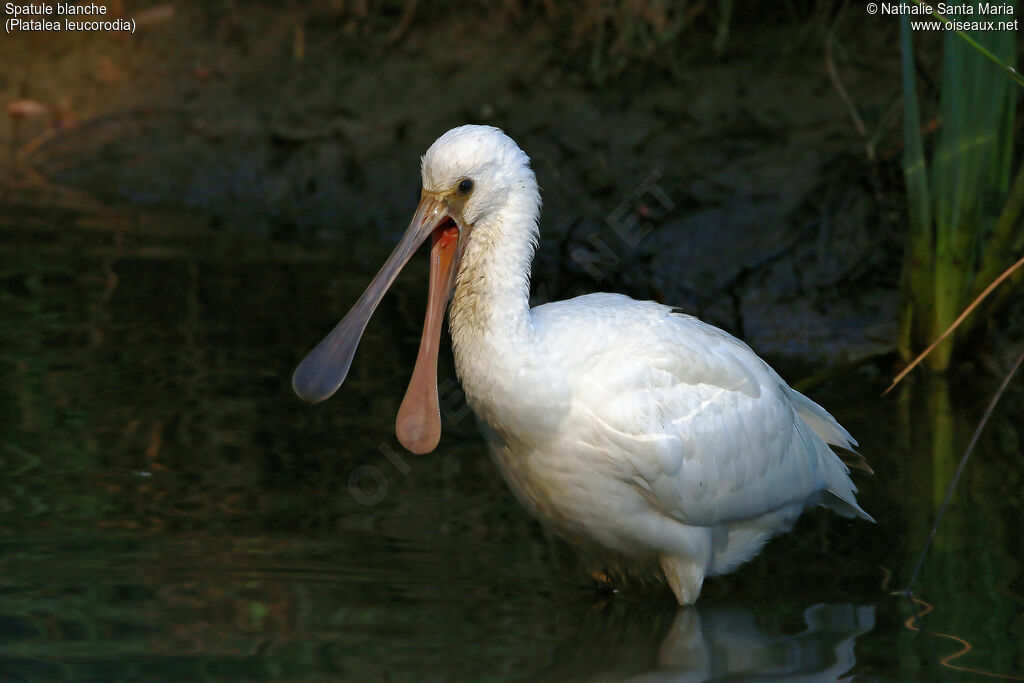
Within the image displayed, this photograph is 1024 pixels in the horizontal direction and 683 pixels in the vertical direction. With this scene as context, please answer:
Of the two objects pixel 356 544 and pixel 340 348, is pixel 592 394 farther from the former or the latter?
pixel 356 544

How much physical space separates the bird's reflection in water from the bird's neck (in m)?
0.86

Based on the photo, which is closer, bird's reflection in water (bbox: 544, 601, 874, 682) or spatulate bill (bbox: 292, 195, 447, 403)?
bird's reflection in water (bbox: 544, 601, 874, 682)

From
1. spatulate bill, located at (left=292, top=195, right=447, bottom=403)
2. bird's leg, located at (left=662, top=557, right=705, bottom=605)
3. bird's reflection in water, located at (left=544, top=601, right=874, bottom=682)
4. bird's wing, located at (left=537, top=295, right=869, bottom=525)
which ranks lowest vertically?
bird's reflection in water, located at (left=544, top=601, right=874, bottom=682)

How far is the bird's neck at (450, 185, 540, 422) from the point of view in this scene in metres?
4.48

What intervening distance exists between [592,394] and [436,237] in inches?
33.8

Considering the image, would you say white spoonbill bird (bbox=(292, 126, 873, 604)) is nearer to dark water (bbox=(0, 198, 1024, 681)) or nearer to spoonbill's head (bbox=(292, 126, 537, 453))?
spoonbill's head (bbox=(292, 126, 537, 453))

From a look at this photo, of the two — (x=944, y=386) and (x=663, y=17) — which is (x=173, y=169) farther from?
(x=944, y=386)

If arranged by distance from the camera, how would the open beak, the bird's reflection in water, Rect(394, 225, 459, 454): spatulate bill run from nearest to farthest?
the bird's reflection in water, the open beak, Rect(394, 225, 459, 454): spatulate bill

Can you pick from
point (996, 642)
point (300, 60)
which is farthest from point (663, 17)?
point (996, 642)

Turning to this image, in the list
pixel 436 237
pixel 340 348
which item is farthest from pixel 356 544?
pixel 436 237

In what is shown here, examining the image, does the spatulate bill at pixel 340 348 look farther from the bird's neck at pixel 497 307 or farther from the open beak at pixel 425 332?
the bird's neck at pixel 497 307

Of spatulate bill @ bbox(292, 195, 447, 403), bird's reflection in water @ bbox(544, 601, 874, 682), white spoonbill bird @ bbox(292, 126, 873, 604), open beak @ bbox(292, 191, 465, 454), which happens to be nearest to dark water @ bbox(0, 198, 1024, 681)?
bird's reflection in water @ bbox(544, 601, 874, 682)

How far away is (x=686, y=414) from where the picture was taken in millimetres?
→ 4781

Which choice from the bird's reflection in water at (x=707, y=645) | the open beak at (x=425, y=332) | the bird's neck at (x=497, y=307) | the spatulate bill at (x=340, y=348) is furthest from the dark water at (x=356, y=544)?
the bird's neck at (x=497, y=307)
